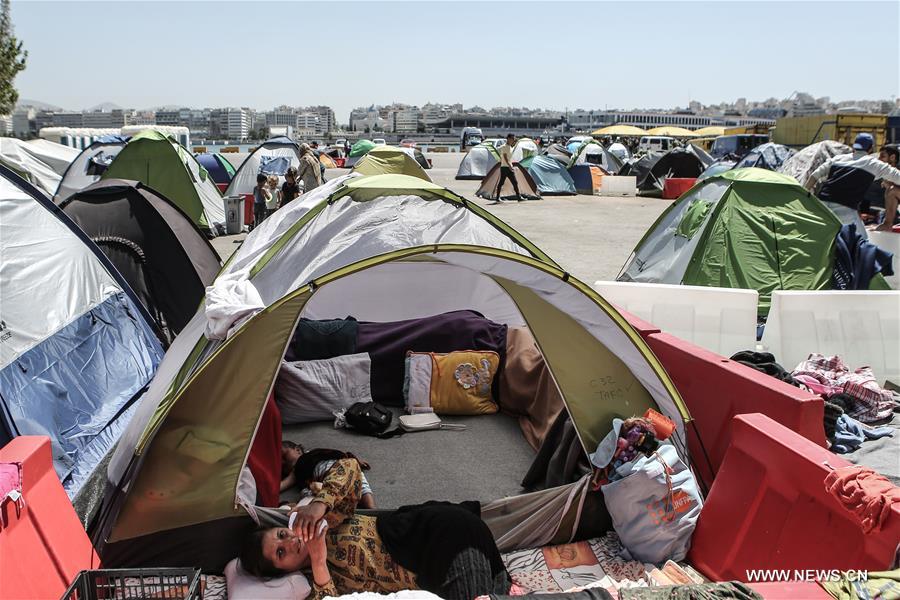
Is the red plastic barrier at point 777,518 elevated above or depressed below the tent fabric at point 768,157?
below

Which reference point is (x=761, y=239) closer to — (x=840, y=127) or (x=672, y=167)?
(x=672, y=167)

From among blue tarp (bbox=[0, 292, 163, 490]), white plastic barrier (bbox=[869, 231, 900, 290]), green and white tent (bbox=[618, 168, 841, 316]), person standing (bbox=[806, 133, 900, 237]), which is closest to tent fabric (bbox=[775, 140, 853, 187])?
person standing (bbox=[806, 133, 900, 237])

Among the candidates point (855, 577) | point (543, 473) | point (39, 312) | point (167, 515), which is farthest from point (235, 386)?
point (855, 577)

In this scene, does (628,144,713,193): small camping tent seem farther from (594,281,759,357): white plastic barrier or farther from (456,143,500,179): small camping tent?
(594,281,759,357): white plastic barrier

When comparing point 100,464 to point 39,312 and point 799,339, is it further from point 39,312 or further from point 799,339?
point 799,339

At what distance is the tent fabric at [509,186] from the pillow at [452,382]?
1259 centimetres

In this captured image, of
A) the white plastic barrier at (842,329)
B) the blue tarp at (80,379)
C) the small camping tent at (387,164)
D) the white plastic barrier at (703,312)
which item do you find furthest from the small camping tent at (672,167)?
the blue tarp at (80,379)

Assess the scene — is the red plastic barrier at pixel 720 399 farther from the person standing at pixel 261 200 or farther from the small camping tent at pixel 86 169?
the small camping tent at pixel 86 169

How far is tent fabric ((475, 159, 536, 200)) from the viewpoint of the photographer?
692 inches

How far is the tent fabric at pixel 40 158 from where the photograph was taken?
1291 centimetres

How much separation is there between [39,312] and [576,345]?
330 centimetres

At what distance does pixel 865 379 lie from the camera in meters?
4.94

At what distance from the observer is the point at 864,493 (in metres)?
2.37

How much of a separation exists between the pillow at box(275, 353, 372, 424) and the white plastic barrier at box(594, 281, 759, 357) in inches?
82.5
